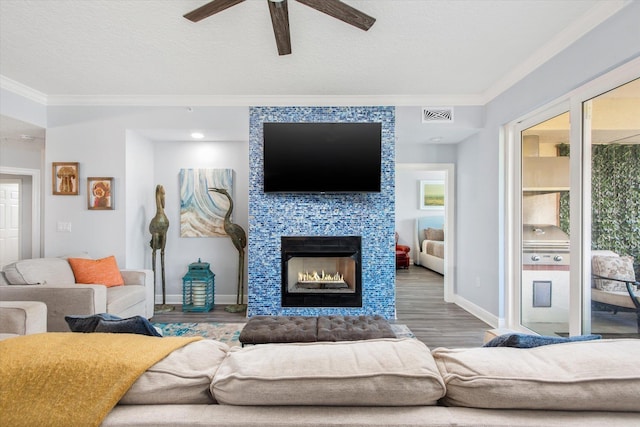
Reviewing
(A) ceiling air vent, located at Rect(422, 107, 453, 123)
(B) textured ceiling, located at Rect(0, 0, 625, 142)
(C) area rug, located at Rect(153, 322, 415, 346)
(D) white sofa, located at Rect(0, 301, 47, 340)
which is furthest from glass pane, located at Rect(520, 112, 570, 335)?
(D) white sofa, located at Rect(0, 301, 47, 340)

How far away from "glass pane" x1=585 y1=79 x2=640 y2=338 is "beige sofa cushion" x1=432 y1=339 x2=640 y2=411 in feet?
5.80

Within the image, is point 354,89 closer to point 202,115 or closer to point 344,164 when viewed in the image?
point 344,164

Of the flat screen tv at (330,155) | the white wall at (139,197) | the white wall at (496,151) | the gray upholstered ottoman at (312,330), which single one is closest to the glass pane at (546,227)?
the white wall at (496,151)

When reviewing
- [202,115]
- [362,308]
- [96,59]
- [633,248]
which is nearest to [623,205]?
[633,248]

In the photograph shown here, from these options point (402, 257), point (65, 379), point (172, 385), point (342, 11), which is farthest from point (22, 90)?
point (402, 257)

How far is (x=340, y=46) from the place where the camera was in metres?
2.68

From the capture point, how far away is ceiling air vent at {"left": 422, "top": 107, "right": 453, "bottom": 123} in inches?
149

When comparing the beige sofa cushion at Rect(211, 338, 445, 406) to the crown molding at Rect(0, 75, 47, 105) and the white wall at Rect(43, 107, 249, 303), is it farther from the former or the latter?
the crown molding at Rect(0, 75, 47, 105)

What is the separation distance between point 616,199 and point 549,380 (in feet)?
7.05

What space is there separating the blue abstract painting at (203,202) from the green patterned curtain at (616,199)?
3.81 meters

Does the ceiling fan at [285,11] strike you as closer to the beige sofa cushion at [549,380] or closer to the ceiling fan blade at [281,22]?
the ceiling fan blade at [281,22]

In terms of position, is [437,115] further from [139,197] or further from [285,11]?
[139,197]

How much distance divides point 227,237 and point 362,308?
2025 mm

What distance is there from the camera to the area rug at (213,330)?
125 inches
